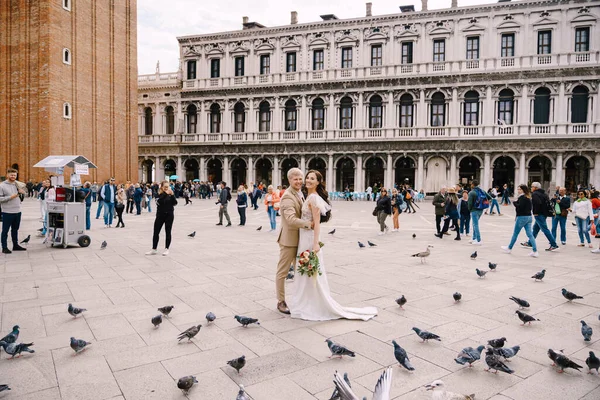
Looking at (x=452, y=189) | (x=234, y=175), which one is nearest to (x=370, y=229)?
(x=452, y=189)

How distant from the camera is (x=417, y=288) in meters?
6.70

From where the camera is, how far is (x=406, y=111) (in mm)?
34188

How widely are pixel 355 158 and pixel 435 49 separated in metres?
10.4

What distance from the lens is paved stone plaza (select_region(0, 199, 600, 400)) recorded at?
3.57 m

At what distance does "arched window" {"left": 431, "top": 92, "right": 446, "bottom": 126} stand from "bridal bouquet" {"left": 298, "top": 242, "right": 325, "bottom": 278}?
102 feet

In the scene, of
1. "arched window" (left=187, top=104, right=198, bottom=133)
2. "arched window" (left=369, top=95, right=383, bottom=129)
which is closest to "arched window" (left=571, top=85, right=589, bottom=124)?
"arched window" (left=369, top=95, right=383, bottom=129)

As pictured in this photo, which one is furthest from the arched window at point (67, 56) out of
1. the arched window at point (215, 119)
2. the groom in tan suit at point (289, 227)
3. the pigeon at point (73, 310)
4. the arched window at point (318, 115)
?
the groom in tan suit at point (289, 227)

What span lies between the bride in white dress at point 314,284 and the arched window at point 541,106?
31.8 meters

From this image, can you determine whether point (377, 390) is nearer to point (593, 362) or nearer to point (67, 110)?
point (593, 362)

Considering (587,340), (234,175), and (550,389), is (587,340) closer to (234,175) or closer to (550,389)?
(550,389)

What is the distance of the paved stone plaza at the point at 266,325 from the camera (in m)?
3.57

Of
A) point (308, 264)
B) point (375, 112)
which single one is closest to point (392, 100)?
point (375, 112)

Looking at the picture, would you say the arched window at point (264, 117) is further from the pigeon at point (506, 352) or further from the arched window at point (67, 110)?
the pigeon at point (506, 352)

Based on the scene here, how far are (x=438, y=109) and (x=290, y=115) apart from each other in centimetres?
1220
